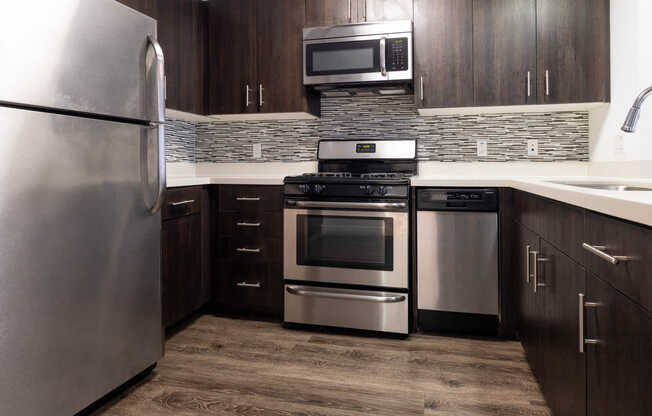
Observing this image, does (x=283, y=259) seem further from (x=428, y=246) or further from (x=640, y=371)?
(x=640, y=371)

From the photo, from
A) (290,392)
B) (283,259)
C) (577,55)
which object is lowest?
(290,392)

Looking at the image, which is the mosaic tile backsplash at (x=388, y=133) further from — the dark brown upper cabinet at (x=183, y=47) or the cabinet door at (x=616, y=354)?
the cabinet door at (x=616, y=354)

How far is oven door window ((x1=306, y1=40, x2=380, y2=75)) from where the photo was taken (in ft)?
9.32

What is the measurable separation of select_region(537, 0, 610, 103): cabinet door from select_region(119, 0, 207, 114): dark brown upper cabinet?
6.90 feet

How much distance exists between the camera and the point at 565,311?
1.36m

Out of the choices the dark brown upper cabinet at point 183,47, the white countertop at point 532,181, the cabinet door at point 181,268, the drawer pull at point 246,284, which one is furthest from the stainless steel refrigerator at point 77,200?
the drawer pull at point 246,284

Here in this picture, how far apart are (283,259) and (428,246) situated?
861 mm

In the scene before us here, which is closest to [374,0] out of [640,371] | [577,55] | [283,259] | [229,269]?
[577,55]

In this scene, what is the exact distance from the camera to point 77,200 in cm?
160

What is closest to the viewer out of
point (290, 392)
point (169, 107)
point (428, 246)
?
point (290, 392)

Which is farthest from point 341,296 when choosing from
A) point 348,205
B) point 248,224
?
point 248,224

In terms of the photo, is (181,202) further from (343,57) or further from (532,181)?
(532,181)

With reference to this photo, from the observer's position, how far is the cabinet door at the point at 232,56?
3096mm

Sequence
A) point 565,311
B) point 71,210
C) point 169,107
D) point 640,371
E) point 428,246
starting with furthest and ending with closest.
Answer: point 169,107 < point 428,246 < point 71,210 < point 565,311 < point 640,371
